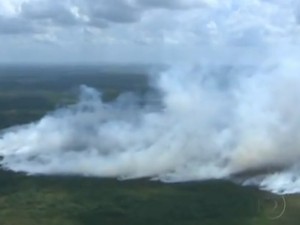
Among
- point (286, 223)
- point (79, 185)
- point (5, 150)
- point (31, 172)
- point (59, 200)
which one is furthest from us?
point (5, 150)

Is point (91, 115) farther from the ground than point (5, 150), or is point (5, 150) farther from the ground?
point (91, 115)

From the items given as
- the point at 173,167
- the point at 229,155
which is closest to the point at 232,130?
the point at 229,155

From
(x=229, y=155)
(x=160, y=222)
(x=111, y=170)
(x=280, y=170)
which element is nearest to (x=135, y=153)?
(x=111, y=170)

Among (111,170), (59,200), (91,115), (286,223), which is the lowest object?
(286,223)

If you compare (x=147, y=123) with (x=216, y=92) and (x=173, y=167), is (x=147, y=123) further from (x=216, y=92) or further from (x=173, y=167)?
(x=173, y=167)

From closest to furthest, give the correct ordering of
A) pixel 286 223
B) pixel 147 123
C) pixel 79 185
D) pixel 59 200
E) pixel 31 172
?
pixel 286 223
pixel 59 200
pixel 79 185
pixel 31 172
pixel 147 123

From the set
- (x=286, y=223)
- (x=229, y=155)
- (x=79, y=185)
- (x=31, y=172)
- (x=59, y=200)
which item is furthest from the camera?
(x=229, y=155)

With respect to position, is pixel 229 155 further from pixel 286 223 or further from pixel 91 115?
pixel 91 115

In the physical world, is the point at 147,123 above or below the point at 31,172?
above

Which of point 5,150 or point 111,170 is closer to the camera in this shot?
point 111,170
